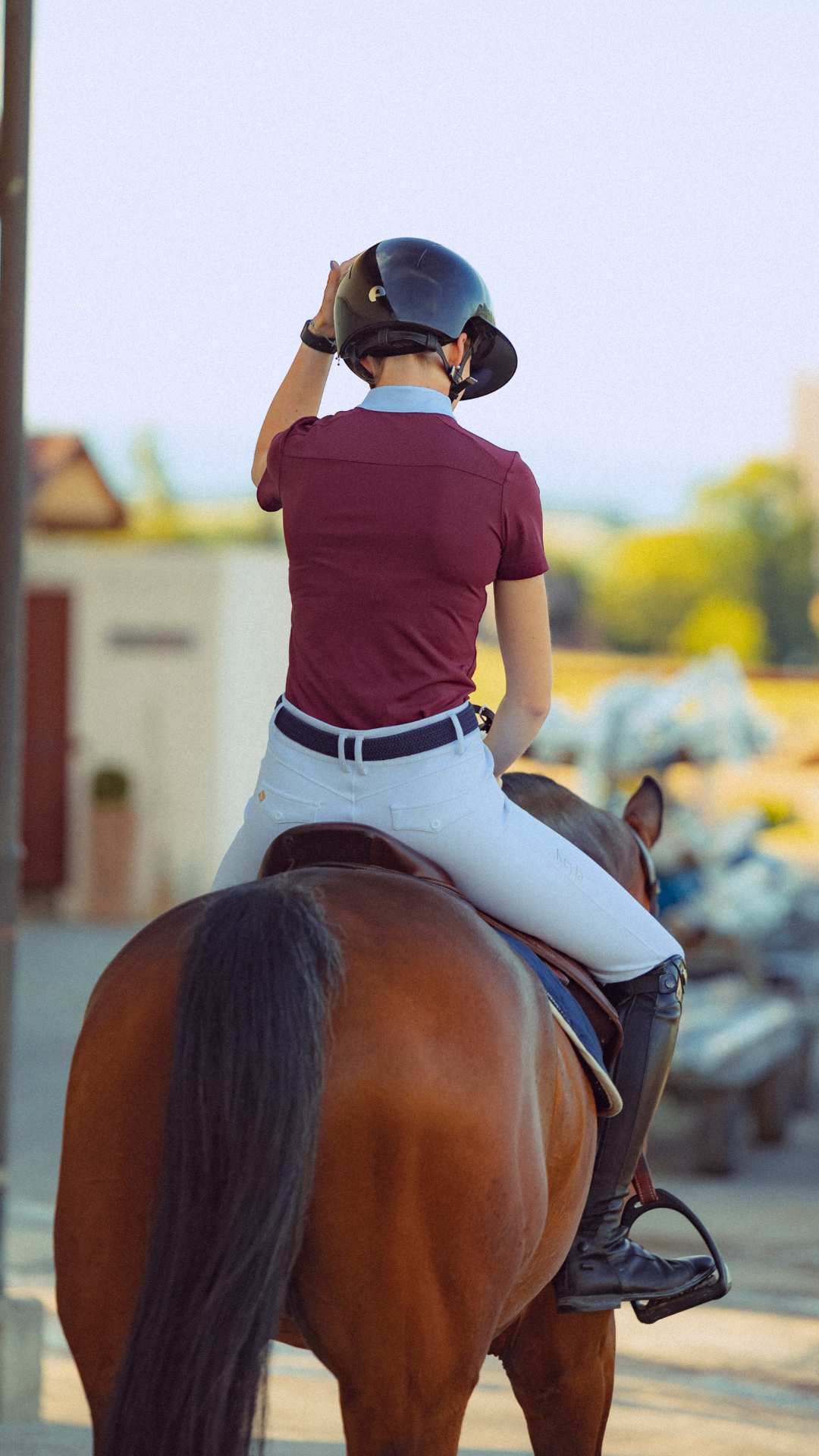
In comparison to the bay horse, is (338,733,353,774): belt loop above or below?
above

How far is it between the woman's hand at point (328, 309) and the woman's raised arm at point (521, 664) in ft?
1.73

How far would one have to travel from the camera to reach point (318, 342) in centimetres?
265

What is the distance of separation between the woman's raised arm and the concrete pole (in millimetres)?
2307

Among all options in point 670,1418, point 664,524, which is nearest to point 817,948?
point 670,1418

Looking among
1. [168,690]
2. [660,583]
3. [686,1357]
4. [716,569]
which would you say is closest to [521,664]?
[686,1357]

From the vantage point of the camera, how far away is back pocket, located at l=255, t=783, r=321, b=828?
2283 mm

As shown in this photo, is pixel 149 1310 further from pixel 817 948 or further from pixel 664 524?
pixel 664 524

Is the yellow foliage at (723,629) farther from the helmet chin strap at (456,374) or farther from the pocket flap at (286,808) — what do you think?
the pocket flap at (286,808)

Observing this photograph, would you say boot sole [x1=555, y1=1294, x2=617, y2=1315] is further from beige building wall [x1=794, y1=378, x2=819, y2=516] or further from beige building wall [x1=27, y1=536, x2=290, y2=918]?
beige building wall [x1=794, y1=378, x2=819, y2=516]

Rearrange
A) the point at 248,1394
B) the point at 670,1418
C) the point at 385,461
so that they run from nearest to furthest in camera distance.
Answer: the point at 248,1394 < the point at 385,461 < the point at 670,1418

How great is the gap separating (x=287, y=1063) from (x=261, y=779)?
2.05 feet

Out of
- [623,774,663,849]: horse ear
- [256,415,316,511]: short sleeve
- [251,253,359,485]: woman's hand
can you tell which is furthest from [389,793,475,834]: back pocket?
[623,774,663,849]: horse ear

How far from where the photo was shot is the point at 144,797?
14.9m

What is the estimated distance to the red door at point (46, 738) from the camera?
589 inches
